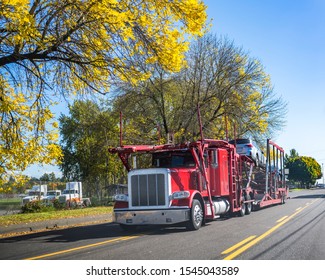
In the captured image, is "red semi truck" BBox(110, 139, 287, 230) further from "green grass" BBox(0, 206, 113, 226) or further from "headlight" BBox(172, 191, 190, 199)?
"green grass" BBox(0, 206, 113, 226)

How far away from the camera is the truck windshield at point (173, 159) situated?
44.5 feet

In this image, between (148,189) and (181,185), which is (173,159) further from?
(148,189)

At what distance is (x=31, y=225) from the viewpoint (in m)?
15.1

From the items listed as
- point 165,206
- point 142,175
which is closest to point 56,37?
point 142,175

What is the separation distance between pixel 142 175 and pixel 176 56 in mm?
3931

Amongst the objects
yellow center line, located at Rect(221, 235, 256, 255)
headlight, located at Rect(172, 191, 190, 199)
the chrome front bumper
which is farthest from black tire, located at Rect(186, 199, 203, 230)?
yellow center line, located at Rect(221, 235, 256, 255)

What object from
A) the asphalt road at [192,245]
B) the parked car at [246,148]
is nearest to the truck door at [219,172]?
the asphalt road at [192,245]

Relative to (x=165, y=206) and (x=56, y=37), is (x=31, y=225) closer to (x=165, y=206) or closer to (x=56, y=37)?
(x=165, y=206)

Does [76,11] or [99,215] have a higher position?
[76,11]

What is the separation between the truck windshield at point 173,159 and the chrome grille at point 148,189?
156cm

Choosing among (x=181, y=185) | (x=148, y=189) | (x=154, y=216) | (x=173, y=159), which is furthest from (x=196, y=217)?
(x=173, y=159)

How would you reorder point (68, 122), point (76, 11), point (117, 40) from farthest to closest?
point (68, 122) → point (117, 40) → point (76, 11)

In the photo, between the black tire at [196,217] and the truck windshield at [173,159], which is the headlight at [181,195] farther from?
the truck windshield at [173,159]

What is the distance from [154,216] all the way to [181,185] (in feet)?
4.46
